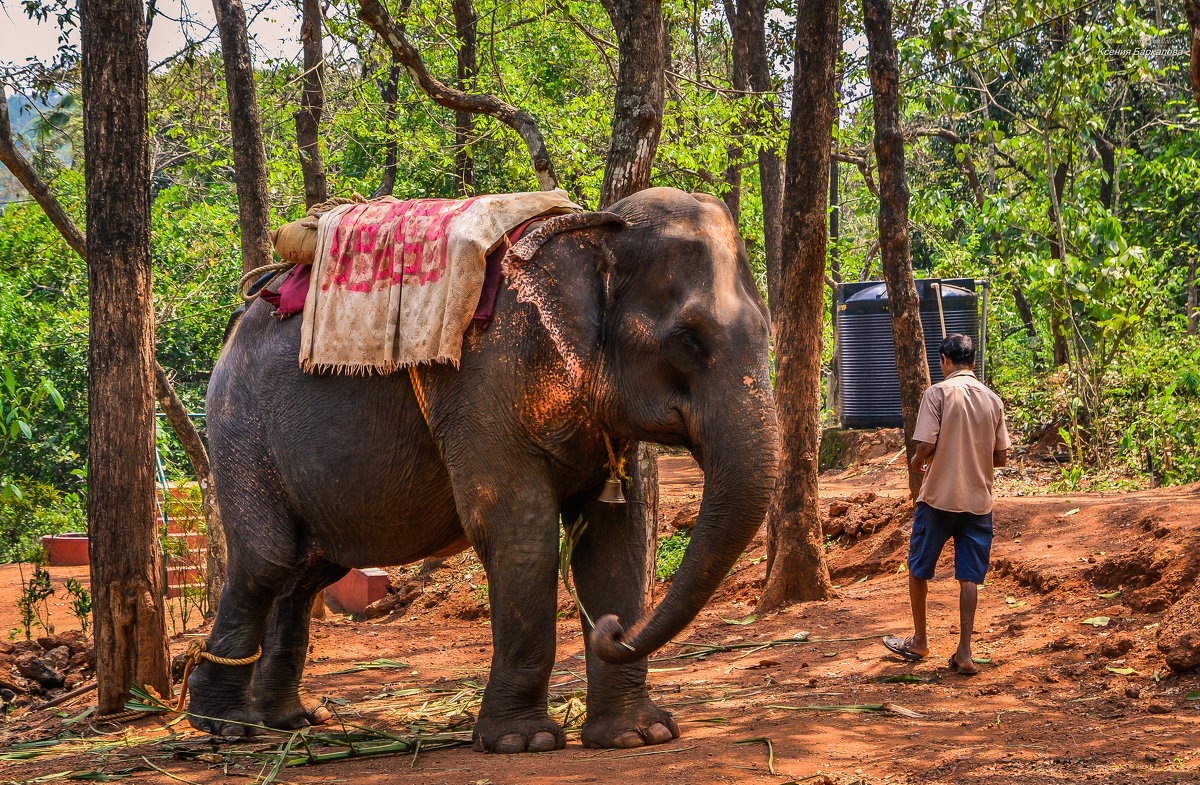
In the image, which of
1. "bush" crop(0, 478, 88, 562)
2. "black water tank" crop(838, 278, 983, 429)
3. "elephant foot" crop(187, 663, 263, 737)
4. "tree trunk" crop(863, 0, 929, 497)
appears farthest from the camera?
"black water tank" crop(838, 278, 983, 429)

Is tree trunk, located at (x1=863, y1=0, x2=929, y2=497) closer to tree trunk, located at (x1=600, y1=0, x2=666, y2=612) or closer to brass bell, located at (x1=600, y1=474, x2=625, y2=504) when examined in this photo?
tree trunk, located at (x1=600, y1=0, x2=666, y2=612)

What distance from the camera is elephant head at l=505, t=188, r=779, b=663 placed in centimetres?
427

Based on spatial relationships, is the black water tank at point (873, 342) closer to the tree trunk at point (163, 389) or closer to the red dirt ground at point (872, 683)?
the red dirt ground at point (872, 683)

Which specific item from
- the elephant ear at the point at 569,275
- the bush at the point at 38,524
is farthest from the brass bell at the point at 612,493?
the bush at the point at 38,524

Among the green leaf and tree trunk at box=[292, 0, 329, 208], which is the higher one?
tree trunk at box=[292, 0, 329, 208]

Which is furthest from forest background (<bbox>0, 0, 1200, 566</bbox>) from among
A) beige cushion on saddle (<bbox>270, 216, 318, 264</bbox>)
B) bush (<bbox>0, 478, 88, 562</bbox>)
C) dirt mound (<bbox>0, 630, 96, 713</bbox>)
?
beige cushion on saddle (<bbox>270, 216, 318, 264</bbox>)

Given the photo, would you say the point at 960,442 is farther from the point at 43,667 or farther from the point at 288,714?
the point at 43,667

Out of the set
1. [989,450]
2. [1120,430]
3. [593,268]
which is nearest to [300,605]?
[593,268]

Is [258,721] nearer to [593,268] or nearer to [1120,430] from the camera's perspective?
[593,268]

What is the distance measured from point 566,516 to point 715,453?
1.22 m

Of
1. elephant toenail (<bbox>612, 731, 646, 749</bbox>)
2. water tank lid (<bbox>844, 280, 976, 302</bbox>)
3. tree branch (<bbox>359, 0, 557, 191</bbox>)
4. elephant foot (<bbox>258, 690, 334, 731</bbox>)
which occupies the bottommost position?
elephant foot (<bbox>258, 690, 334, 731</bbox>)

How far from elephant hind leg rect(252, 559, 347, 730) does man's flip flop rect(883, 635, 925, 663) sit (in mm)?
3074

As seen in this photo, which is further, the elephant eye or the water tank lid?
the water tank lid

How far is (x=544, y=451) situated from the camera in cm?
479
